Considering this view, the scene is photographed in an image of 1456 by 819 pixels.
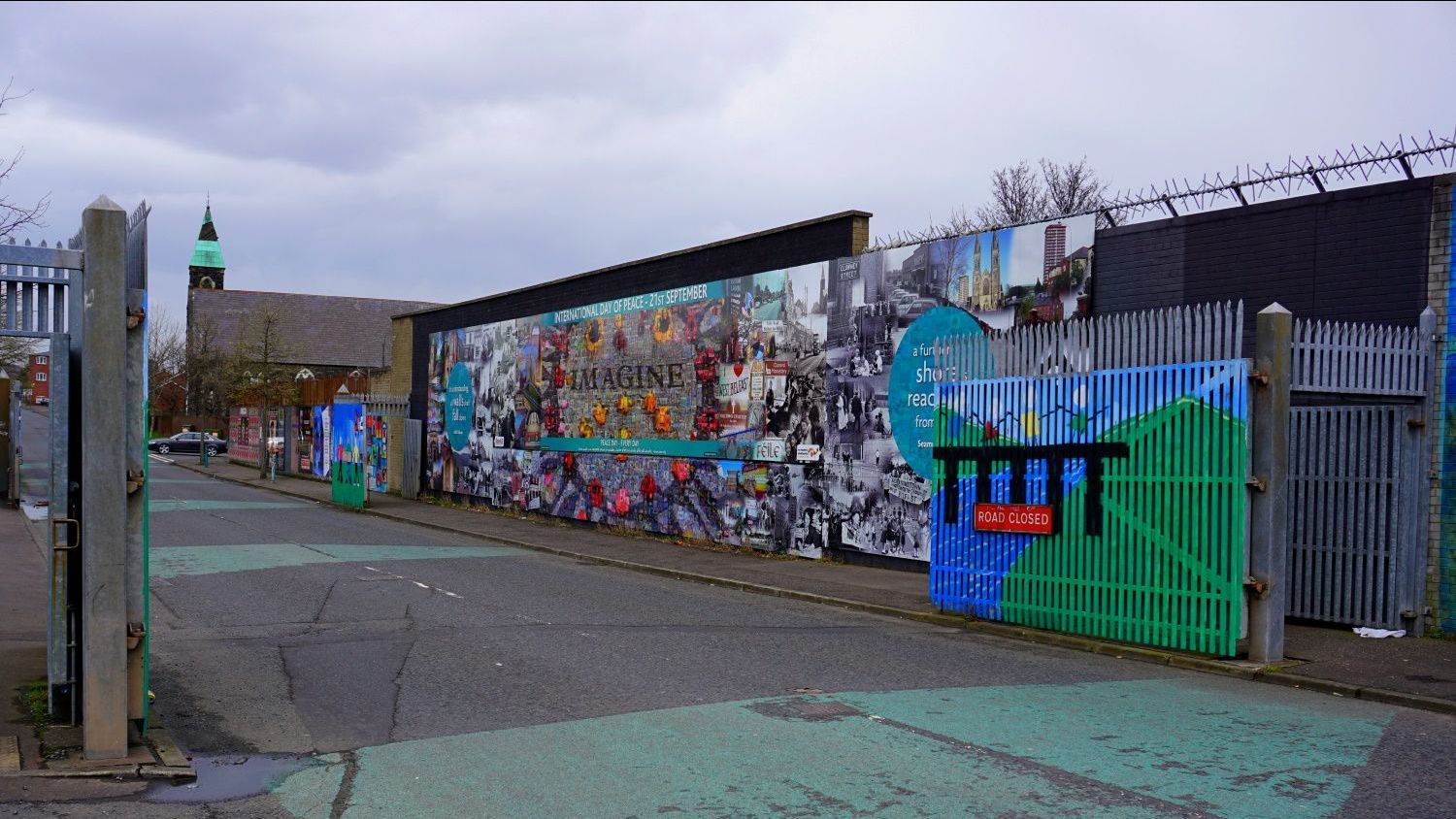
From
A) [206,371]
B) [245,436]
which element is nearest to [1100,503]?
[245,436]

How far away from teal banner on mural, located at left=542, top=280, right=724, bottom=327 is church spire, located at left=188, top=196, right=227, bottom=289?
266 ft

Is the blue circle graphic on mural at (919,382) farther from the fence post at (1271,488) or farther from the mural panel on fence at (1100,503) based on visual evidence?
the fence post at (1271,488)

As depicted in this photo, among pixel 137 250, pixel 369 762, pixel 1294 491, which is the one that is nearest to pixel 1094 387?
pixel 1294 491

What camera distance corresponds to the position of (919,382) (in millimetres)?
16188

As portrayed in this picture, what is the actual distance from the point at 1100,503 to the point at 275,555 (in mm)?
11951

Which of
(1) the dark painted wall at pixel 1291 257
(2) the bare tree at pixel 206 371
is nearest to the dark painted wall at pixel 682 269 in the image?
(1) the dark painted wall at pixel 1291 257

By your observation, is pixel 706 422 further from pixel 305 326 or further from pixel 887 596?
pixel 305 326

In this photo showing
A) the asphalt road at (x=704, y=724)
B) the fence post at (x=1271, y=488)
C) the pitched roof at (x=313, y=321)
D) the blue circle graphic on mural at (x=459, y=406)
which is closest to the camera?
the asphalt road at (x=704, y=724)

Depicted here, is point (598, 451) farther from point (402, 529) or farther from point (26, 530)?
point (26, 530)

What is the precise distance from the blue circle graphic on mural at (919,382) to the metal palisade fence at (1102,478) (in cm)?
287

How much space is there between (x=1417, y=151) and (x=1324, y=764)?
6.88m

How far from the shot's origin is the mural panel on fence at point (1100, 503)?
32.7 ft

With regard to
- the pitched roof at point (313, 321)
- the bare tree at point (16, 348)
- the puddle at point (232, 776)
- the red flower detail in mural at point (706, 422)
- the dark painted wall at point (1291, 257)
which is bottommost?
the puddle at point (232, 776)

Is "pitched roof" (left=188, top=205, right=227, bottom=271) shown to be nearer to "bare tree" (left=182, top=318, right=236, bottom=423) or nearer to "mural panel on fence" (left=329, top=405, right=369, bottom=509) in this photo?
"bare tree" (left=182, top=318, right=236, bottom=423)
